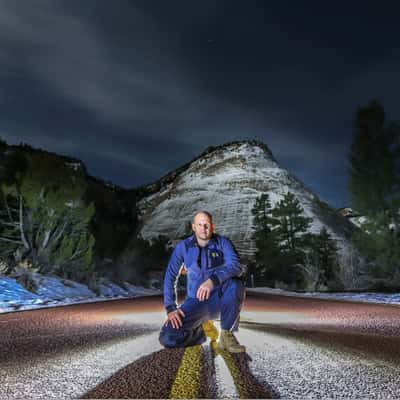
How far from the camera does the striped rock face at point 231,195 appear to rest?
8812 centimetres

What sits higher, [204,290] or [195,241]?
[195,241]

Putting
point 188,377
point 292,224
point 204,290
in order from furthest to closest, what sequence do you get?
point 292,224 < point 204,290 < point 188,377

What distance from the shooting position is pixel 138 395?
107 inches

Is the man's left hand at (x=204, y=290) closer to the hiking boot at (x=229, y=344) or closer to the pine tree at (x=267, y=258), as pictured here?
the hiking boot at (x=229, y=344)

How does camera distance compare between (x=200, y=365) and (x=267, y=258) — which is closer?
(x=200, y=365)

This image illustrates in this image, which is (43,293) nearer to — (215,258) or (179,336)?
(179,336)

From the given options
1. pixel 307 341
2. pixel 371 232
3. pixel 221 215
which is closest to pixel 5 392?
pixel 307 341

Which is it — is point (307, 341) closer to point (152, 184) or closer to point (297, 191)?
point (297, 191)

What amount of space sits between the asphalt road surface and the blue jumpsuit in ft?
0.70

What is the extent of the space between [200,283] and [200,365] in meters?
0.86

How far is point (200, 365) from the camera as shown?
138 inches

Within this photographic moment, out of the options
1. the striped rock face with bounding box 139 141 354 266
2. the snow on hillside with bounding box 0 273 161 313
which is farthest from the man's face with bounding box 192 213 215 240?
the striped rock face with bounding box 139 141 354 266

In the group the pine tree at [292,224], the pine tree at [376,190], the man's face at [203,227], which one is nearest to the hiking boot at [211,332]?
the man's face at [203,227]

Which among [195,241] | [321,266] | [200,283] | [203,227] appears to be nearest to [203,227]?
[203,227]
